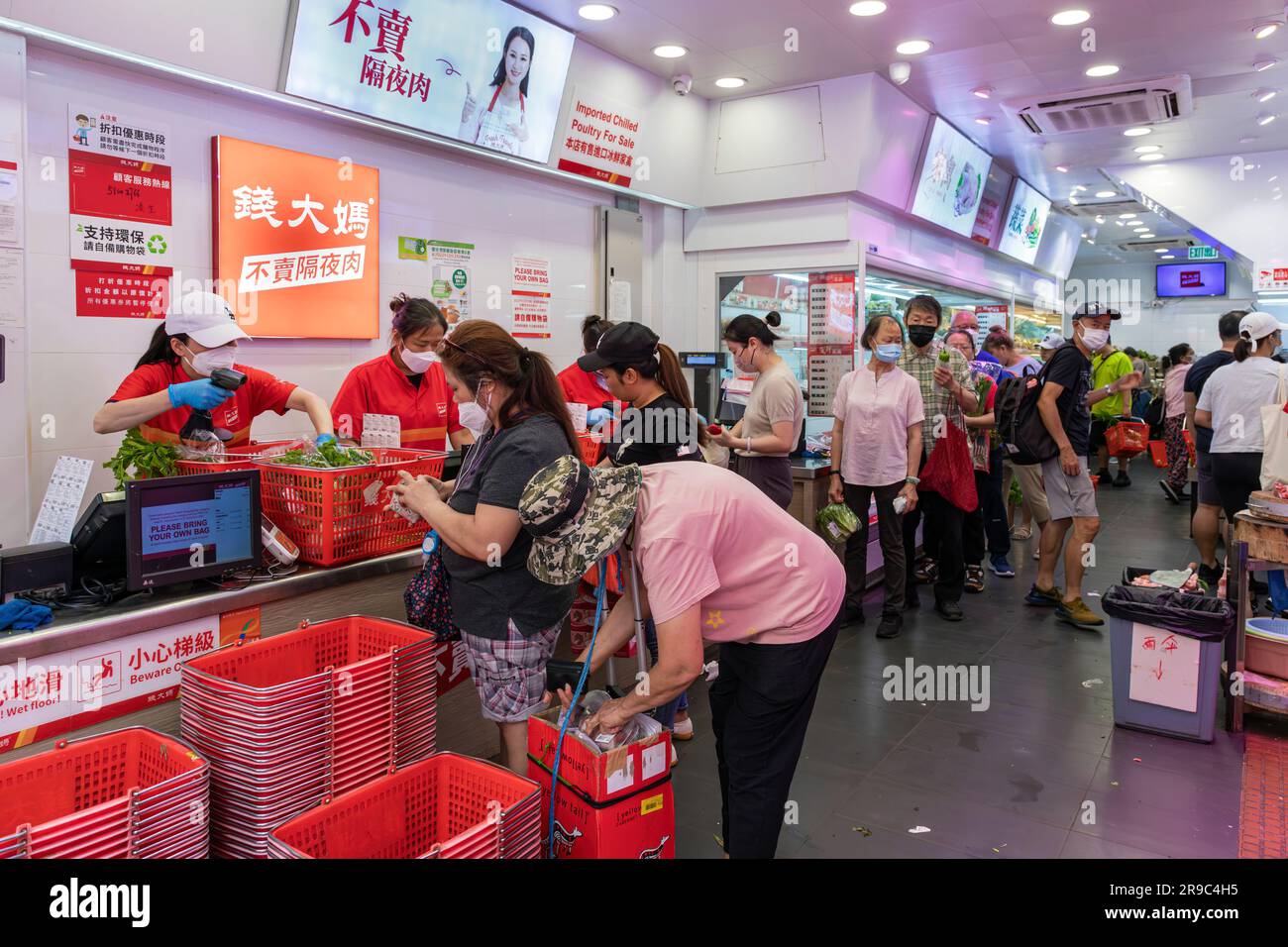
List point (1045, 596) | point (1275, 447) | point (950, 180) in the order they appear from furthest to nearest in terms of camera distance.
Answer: point (950, 180) < point (1045, 596) < point (1275, 447)

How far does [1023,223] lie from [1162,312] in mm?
9587

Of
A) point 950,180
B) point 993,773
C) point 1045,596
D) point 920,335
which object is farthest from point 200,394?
point 950,180

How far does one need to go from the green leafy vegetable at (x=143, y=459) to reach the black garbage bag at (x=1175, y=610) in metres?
3.63

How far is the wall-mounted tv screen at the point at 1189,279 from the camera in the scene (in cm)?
1677

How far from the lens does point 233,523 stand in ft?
7.98

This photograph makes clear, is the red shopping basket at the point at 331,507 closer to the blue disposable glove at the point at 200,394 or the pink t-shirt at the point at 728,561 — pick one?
the blue disposable glove at the point at 200,394

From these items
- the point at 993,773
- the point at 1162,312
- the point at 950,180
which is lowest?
the point at 993,773

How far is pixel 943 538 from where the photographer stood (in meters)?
5.27

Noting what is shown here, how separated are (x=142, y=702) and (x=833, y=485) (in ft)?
12.4

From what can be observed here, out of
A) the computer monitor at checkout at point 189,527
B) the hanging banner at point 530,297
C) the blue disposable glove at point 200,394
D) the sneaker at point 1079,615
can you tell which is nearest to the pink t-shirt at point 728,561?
the computer monitor at checkout at point 189,527

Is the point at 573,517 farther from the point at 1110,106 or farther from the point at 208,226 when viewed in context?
the point at 1110,106
